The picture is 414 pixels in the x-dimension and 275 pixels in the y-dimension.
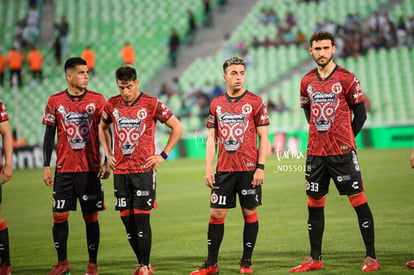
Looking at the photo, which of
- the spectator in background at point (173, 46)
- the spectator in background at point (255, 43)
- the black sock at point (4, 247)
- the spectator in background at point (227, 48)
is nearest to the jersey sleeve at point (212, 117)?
the black sock at point (4, 247)

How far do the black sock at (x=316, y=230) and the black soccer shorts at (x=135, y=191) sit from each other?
178 centimetres

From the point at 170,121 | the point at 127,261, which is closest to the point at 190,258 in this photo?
the point at 127,261

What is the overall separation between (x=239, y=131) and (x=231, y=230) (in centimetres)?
355

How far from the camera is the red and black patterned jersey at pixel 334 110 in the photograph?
24.2 ft

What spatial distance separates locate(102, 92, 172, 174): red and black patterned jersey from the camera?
7.43 meters

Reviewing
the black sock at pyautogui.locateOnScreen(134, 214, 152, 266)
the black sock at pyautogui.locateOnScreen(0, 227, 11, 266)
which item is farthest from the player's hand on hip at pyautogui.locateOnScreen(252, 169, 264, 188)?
the black sock at pyautogui.locateOnScreen(0, 227, 11, 266)

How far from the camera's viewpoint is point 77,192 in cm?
768

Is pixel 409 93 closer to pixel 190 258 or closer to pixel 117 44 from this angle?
pixel 117 44

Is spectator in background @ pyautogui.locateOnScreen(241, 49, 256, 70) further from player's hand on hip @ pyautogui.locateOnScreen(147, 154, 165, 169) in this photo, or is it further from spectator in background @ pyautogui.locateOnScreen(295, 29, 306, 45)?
player's hand on hip @ pyautogui.locateOnScreen(147, 154, 165, 169)

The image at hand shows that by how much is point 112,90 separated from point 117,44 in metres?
3.68

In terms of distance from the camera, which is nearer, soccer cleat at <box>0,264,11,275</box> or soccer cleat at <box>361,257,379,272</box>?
soccer cleat at <box>361,257,379,272</box>

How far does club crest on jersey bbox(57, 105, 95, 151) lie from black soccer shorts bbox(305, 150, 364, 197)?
100 inches

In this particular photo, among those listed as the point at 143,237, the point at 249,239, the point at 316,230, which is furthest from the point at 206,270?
the point at 316,230

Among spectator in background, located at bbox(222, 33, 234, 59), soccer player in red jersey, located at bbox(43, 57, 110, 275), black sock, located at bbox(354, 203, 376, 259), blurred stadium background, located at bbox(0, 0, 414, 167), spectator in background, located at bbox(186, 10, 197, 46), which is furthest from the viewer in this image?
spectator in background, located at bbox(186, 10, 197, 46)
